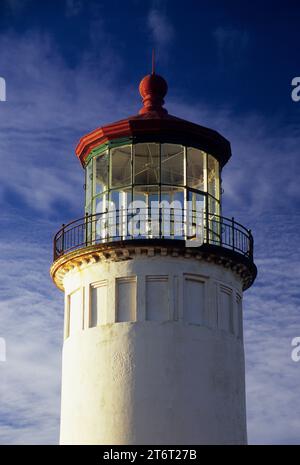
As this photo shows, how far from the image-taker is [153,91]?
134 ft

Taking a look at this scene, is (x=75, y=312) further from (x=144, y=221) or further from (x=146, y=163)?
(x=146, y=163)

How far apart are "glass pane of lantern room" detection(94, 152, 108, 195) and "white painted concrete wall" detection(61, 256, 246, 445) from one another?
298 cm

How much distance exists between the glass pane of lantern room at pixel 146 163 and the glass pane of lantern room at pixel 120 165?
37 cm

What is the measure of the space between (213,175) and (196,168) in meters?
0.64

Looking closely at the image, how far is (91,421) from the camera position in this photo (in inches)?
1451

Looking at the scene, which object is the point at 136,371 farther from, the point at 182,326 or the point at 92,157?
the point at 92,157

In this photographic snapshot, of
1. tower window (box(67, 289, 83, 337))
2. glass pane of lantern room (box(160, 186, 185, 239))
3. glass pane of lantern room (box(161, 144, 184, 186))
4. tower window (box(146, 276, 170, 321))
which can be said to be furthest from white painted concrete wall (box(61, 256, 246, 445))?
glass pane of lantern room (box(161, 144, 184, 186))

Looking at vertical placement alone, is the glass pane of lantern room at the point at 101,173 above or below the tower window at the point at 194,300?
above

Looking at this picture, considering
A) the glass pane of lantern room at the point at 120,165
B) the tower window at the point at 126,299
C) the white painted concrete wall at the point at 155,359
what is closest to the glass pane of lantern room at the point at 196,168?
the glass pane of lantern room at the point at 120,165

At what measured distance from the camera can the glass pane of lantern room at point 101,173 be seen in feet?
131

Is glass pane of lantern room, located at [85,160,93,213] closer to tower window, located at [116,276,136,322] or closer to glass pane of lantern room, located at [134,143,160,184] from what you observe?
glass pane of lantern room, located at [134,143,160,184]

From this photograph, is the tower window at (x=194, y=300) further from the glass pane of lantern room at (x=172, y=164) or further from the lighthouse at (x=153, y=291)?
the glass pane of lantern room at (x=172, y=164)
